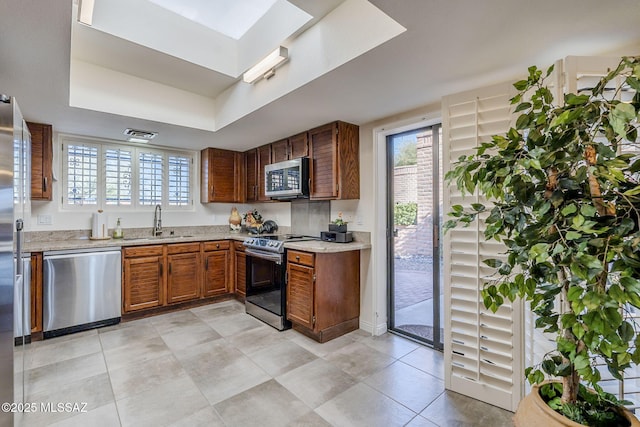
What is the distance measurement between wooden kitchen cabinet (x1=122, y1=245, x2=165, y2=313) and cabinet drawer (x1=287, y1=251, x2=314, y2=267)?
1773 millimetres

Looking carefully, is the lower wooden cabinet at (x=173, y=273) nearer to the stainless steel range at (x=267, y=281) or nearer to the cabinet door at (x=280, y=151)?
the stainless steel range at (x=267, y=281)

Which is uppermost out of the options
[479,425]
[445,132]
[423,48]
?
[423,48]

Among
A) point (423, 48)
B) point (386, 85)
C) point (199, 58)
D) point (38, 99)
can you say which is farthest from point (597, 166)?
point (38, 99)

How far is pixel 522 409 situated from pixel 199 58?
11.0 feet

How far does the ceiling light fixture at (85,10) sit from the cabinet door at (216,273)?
2795 mm

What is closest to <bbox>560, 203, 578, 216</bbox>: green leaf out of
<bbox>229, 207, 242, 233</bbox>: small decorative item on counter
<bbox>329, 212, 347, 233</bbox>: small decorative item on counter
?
<bbox>329, 212, 347, 233</bbox>: small decorative item on counter

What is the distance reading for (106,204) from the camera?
3924 millimetres

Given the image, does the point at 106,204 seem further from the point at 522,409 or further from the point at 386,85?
the point at 522,409

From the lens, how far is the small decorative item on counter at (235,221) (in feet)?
15.9

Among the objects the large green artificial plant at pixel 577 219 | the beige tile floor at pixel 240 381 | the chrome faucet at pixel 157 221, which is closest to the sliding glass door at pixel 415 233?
the beige tile floor at pixel 240 381

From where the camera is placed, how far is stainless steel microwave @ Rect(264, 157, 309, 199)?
3.40 meters

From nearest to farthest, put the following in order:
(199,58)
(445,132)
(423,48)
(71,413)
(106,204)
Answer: (423,48) < (71,413) < (445,132) < (199,58) < (106,204)

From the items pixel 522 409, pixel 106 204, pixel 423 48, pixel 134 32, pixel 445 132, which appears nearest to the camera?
pixel 522 409

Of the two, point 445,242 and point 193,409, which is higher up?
point 445,242
